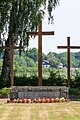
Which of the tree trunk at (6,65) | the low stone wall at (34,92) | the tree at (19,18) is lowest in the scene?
the low stone wall at (34,92)

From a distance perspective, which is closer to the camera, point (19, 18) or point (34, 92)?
point (34, 92)

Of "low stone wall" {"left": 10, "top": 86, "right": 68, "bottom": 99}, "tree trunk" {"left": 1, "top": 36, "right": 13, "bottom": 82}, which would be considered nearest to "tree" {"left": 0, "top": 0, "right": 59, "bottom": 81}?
"tree trunk" {"left": 1, "top": 36, "right": 13, "bottom": 82}

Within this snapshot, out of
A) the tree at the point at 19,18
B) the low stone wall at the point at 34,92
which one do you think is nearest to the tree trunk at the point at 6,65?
the tree at the point at 19,18

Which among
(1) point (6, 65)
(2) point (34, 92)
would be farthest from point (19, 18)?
(2) point (34, 92)

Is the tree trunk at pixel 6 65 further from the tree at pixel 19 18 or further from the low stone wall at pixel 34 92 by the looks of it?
the low stone wall at pixel 34 92

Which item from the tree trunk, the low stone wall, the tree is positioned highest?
the tree

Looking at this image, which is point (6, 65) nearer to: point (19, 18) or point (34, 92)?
point (19, 18)

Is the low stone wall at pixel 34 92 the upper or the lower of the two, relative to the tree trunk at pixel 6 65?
lower

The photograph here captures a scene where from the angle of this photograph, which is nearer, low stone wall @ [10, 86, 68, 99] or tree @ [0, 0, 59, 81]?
low stone wall @ [10, 86, 68, 99]

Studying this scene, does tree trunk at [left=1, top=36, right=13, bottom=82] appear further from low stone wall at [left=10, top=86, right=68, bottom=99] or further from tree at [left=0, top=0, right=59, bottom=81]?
low stone wall at [left=10, top=86, right=68, bottom=99]

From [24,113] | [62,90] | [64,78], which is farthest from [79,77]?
[24,113]

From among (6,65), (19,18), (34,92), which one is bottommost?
(34,92)

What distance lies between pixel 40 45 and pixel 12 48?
1.93 m

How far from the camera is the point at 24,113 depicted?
15148 mm
